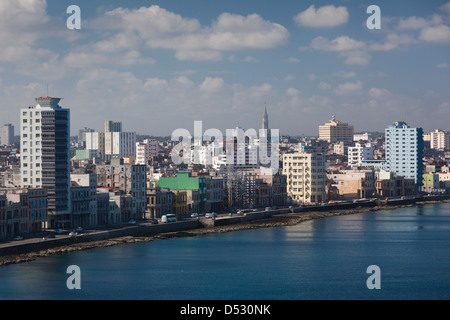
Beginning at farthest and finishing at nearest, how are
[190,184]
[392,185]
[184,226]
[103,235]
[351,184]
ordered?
1. [392,185]
2. [351,184]
3. [190,184]
4. [184,226]
5. [103,235]

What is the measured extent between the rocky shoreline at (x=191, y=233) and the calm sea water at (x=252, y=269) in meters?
0.59

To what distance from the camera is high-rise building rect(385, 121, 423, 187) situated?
74.6 m

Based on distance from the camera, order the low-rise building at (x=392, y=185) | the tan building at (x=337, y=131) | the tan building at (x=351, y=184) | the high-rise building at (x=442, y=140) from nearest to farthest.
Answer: the tan building at (x=351, y=184), the low-rise building at (x=392, y=185), the high-rise building at (x=442, y=140), the tan building at (x=337, y=131)

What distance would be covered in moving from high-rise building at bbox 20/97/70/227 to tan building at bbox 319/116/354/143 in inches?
5227

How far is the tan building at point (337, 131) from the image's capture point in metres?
170

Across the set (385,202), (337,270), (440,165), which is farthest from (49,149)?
(440,165)

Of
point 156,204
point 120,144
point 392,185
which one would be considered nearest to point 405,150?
point 392,185

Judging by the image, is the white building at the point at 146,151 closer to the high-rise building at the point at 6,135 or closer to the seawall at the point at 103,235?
the high-rise building at the point at 6,135

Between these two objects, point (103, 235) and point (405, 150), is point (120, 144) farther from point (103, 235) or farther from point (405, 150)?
point (103, 235)

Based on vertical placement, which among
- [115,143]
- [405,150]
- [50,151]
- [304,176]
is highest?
[115,143]

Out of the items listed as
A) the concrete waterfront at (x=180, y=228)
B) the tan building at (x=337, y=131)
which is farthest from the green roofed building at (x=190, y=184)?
the tan building at (x=337, y=131)

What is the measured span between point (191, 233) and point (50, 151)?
789 centimetres

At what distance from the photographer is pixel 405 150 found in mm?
75625
